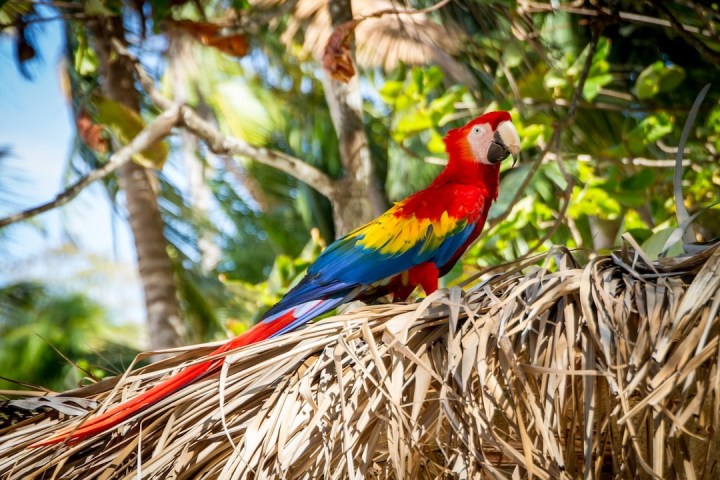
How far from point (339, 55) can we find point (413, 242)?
679mm

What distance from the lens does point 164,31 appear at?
3.36 m

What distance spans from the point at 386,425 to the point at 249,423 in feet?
0.77

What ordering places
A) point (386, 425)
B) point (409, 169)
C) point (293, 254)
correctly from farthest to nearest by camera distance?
point (293, 254), point (409, 169), point (386, 425)

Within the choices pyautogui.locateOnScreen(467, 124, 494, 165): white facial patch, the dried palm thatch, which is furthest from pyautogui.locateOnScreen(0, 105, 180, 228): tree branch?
the dried palm thatch

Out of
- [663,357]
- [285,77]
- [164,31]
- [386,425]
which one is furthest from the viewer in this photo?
[285,77]

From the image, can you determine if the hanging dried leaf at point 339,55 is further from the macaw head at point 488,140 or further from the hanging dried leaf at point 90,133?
the hanging dried leaf at point 90,133

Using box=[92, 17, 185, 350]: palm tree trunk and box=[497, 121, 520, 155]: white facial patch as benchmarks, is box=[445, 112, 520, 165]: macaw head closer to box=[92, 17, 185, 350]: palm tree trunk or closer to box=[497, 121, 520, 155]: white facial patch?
box=[497, 121, 520, 155]: white facial patch

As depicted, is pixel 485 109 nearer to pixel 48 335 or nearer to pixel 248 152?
pixel 248 152

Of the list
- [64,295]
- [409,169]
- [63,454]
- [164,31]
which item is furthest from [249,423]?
[64,295]

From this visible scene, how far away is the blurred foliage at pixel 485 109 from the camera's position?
2770 millimetres

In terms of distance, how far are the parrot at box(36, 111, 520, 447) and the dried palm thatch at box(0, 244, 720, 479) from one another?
30cm

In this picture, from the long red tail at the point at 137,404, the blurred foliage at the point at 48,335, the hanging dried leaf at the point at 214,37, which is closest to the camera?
the long red tail at the point at 137,404

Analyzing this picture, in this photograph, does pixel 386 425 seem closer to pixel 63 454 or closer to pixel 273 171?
pixel 63 454

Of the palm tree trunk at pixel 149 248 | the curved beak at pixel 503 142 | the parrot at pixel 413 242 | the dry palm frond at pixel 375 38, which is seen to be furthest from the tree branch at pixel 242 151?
the dry palm frond at pixel 375 38
